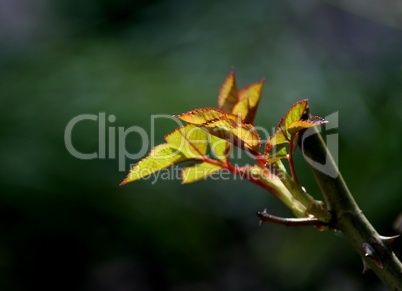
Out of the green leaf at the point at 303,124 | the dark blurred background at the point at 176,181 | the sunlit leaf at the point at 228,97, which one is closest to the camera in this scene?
the green leaf at the point at 303,124

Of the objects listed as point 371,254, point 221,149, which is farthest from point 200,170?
point 371,254

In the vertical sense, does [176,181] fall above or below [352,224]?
above

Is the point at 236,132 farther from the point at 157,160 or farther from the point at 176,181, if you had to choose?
the point at 176,181

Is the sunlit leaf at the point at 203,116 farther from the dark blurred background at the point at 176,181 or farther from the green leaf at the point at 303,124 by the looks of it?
the dark blurred background at the point at 176,181

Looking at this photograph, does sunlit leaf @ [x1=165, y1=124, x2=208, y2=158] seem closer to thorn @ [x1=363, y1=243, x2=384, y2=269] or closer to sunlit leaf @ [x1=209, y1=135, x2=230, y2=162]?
sunlit leaf @ [x1=209, y1=135, x2=230, y2=162]

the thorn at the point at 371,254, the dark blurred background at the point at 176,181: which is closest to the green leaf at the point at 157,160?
the thorn at the point at 371,254

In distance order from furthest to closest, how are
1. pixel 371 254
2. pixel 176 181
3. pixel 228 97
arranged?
pixel 176 181 < pixel 228 97 < pixel 371 254

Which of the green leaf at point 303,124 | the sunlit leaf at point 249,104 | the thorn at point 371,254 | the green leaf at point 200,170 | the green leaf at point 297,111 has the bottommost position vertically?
the thorn at point 371,254
